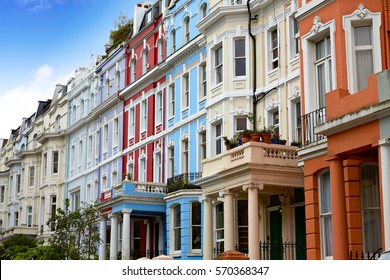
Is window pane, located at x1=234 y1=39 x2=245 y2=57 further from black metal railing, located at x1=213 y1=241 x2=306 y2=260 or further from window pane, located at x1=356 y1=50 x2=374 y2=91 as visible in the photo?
window pane, located at x1=356 y1=50 x2=374 y2=91

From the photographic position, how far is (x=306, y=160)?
1692 centimetres

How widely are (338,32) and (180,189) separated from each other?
39.7ft

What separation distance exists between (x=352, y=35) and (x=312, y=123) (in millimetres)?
2271

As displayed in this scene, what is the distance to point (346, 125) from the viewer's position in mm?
13477

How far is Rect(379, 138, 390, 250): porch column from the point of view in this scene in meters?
12.4

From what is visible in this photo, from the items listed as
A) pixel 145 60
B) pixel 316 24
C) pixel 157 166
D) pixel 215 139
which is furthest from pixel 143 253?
pixel 316 24

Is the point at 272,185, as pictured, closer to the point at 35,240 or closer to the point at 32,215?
the point at 35,240

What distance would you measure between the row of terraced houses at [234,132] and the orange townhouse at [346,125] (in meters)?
0.03

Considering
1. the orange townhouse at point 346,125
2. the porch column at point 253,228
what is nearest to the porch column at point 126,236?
the porch column at point 253,228

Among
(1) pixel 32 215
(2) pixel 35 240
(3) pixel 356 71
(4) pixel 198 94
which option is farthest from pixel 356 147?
(1) pixel 32 215

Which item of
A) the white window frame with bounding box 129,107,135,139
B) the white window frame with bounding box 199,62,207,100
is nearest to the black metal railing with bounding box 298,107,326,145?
the white window frame with bounding box 199,62,207,100

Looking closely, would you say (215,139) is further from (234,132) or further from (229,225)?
(229,225)

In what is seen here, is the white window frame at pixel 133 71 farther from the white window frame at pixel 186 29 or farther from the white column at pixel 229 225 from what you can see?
the white column at pixel 229 225
